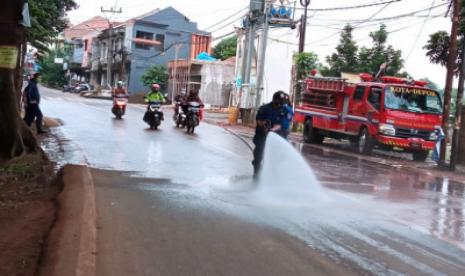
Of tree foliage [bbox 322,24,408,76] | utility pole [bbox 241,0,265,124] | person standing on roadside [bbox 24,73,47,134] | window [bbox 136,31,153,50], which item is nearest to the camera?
person standing on roadside [bbox 24,73,47,134]

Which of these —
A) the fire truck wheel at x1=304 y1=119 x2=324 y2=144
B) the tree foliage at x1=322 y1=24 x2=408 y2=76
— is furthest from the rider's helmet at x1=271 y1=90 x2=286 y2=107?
the tree foliage at x1=322 y1=24 x2=408 y2=76

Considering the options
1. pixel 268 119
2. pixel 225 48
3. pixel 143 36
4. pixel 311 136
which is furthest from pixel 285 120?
pixel 225 48

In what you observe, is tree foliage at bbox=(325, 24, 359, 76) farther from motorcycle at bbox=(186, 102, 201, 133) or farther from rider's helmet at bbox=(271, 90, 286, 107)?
rider's helmet at bbox=(271, 90, 286, 107)

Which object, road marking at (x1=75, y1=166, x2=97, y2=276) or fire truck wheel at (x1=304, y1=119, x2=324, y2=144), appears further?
fire truck wheel at (x1=304, y1=119, x2=324, y2=144)

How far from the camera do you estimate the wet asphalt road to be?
211 inches

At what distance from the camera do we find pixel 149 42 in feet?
208

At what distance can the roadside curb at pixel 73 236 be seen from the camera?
4.76 metres

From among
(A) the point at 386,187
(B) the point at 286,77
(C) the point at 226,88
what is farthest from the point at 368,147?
(C) the point at 226,88

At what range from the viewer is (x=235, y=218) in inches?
279

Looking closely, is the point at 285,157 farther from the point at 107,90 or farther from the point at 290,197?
the point at 107,90

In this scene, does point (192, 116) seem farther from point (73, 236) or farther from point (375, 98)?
point (73, 236)

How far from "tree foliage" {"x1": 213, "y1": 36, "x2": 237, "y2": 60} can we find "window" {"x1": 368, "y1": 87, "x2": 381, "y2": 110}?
154 feet

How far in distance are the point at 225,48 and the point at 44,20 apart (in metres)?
51.5

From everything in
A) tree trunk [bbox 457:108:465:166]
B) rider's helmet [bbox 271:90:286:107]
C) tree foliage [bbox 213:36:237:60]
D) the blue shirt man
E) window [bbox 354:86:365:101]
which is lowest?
tree trunk [bbox 457:108:465:166]
